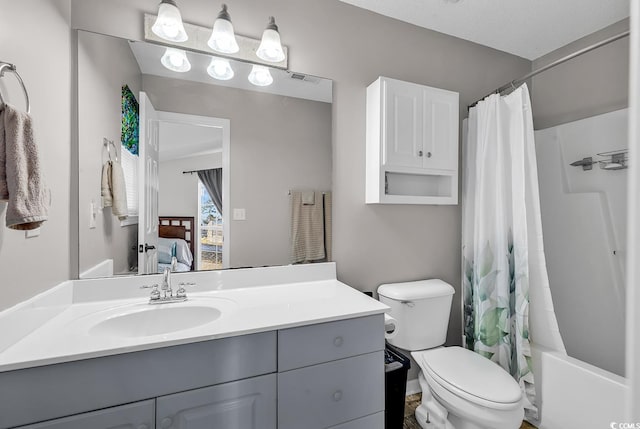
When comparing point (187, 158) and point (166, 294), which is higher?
point (187, 158)

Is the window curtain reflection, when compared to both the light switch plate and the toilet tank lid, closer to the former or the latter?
the light switch plate

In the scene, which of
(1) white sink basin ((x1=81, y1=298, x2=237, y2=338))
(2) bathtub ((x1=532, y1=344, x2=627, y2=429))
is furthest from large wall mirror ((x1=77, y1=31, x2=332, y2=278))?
(2) bathtub ((x1=532, y1=344, x2=627, y2=429))

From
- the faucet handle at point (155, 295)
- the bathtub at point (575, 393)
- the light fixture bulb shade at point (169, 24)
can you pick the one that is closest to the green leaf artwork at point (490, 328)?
the bathtub at point (575, 393)

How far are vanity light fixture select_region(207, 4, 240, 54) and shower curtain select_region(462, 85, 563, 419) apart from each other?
154cm

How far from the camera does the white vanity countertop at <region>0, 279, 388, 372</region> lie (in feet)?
2.85

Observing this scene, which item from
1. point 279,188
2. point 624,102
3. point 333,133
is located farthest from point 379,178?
point 624,102

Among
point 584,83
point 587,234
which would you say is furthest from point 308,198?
point 584,83

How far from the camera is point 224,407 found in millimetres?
1019

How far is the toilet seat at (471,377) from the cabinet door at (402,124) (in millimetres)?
1081

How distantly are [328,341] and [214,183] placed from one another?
37.3 inches

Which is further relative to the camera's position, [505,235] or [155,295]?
[505,235]

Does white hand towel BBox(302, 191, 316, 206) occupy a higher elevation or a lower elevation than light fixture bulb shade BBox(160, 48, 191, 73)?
lower

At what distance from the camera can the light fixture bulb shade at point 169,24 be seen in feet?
4.32

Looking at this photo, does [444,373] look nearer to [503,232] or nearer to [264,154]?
[503,232]
